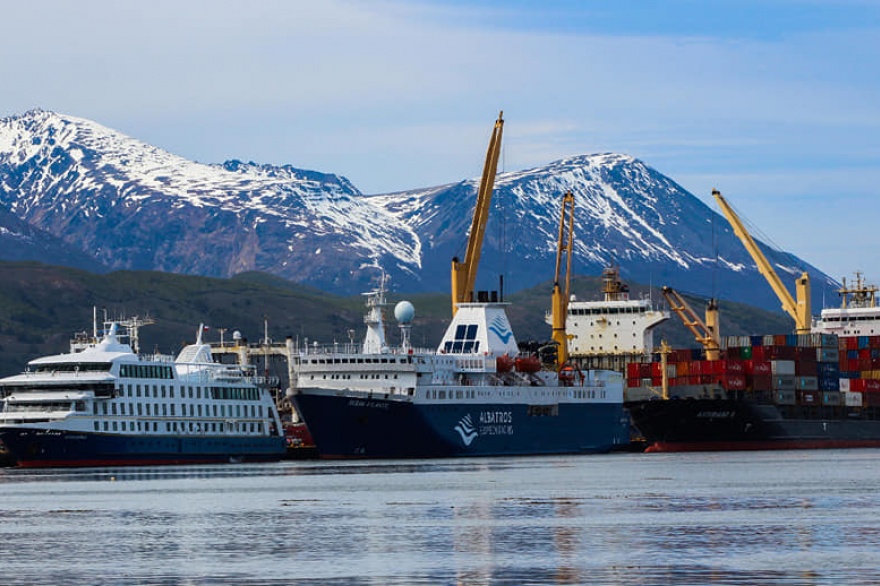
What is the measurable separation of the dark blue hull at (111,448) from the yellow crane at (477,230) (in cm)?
3074

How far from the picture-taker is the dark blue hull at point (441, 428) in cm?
13875

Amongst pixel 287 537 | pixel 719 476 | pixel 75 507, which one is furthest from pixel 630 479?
pixel 287 537

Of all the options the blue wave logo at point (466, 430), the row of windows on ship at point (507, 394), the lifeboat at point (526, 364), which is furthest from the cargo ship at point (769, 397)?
the blue wave logo at point (466, 430)

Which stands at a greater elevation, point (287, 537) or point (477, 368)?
point (477, 368)

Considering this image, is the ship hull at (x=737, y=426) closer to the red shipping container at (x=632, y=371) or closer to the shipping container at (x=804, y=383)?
the shipping container at (x=804, y=383)

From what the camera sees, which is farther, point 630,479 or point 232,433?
point 232,433

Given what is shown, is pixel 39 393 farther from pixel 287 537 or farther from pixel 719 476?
pixel 287 537

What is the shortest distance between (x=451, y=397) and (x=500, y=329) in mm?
12666

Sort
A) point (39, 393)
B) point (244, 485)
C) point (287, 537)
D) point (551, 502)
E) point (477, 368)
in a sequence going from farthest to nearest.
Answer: point (477, 368)
point (39, 393)
point (244, 485)
point (551, 502)
point (287, 537)

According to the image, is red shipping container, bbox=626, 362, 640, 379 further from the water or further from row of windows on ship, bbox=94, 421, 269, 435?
the water

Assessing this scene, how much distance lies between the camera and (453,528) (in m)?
68.7

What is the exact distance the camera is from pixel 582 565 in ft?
179

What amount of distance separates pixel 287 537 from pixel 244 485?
40174mm

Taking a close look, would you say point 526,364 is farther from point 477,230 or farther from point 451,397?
point 477,230
